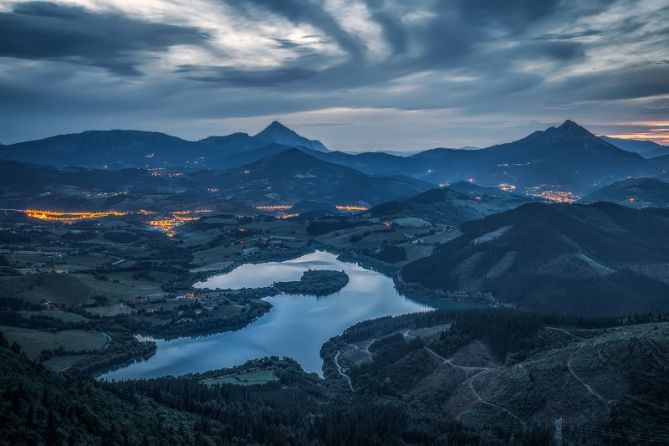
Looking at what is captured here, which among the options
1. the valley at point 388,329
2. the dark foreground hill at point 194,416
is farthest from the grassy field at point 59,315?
the dark foreground hill at point 194,416

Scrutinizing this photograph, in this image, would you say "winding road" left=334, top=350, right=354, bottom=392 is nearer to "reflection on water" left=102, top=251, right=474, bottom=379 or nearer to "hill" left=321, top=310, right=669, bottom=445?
"hill" left=321, top=310, right=669, bottom=445

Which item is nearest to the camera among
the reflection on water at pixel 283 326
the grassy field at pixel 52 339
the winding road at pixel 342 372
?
the winding road at pixel 342 372

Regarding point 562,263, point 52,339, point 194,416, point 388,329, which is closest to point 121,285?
point 52,339

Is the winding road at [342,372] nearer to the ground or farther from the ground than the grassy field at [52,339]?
nearer to the ground

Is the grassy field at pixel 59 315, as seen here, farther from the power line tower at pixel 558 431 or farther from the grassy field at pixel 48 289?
the power line tower at pixel 558 431

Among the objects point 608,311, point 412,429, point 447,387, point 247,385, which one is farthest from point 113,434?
point 608,311

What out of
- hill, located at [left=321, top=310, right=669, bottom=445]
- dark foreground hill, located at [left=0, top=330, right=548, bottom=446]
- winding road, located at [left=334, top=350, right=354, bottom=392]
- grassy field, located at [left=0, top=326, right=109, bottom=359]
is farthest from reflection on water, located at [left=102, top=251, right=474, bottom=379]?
dark foreground hill, located at [left=0, top=330, right=548, bottom=446]

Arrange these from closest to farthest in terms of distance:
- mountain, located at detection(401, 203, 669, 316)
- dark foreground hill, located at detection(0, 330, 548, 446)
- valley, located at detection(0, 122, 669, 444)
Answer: dark foreground hill, located at detection(0, 330, 548, 446) → valley, located at detection(0, 122, 669, 444) → mountain, located at detection(401, 203, 669, 316)
